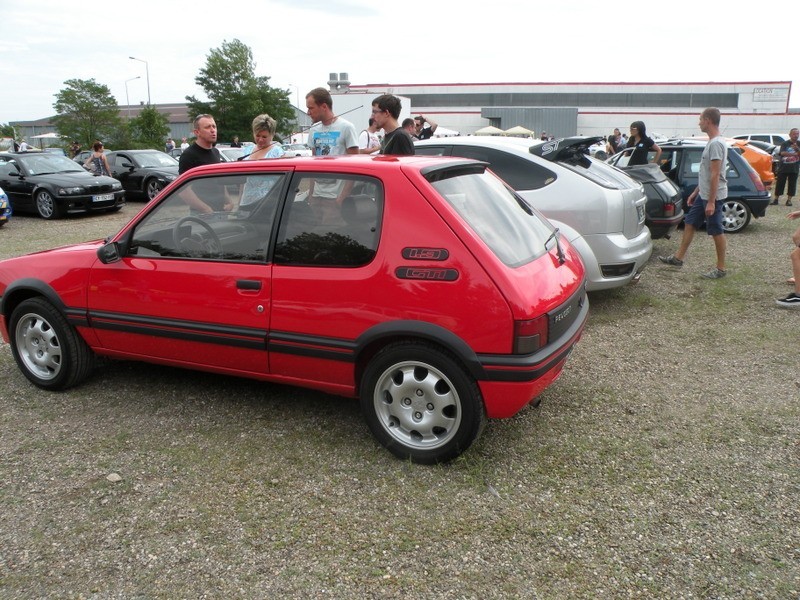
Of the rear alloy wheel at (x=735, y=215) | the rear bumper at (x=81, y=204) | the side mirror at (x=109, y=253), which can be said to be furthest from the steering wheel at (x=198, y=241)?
the rear bumper at (x=81, y=204)

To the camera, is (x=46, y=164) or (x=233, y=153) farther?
(x=233, y=153)

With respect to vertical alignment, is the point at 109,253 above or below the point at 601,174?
below

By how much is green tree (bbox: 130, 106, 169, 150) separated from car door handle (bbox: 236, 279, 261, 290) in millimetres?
49639

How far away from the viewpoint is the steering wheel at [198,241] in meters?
3.68

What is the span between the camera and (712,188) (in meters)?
6.95

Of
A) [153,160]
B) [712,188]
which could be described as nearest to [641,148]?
[712,188]

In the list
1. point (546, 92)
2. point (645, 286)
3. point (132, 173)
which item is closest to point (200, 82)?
point (546, 92)

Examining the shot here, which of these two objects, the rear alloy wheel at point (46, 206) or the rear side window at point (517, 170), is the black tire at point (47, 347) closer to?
the rear side window at point (517, 170)

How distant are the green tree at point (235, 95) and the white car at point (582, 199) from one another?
5881 centimetres

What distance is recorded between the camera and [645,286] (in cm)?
703

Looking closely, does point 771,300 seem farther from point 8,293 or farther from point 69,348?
point 8,293

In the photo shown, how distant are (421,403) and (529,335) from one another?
2.23 feet

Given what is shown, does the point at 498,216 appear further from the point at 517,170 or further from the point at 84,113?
the point at 84,113

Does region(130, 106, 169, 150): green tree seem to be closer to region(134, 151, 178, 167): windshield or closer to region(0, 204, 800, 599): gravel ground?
region(134, 151, 178, 167): windshield
